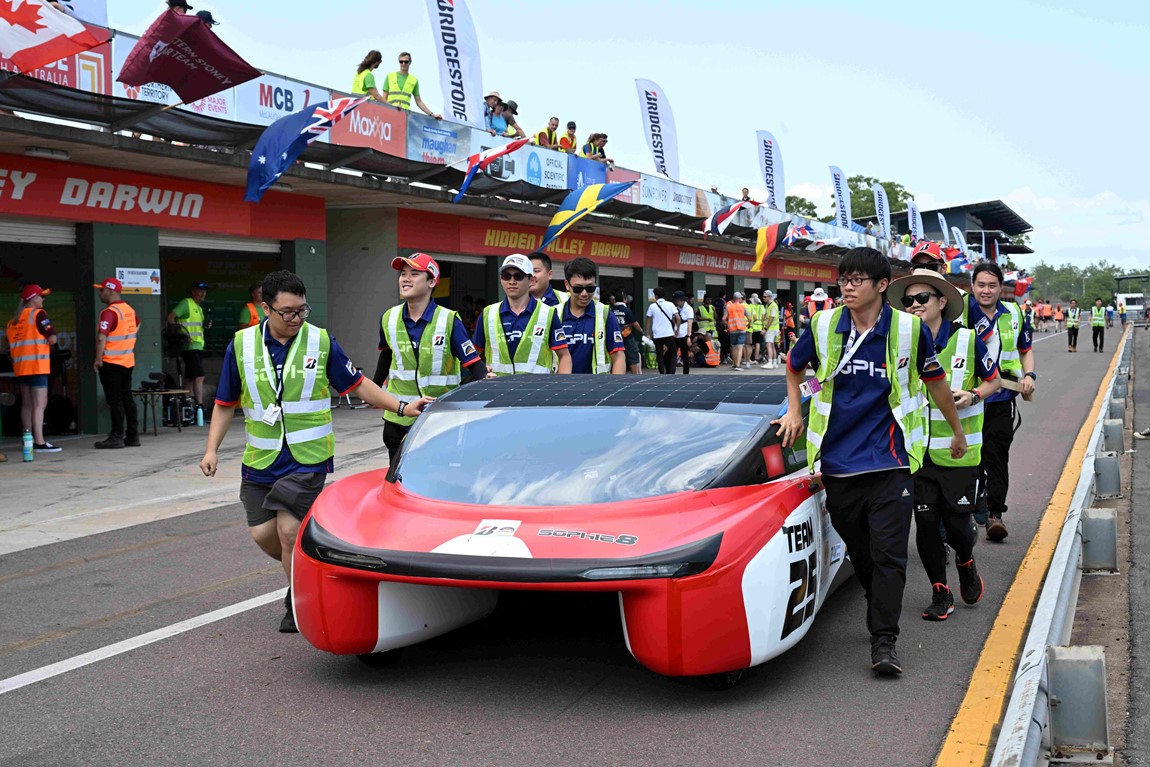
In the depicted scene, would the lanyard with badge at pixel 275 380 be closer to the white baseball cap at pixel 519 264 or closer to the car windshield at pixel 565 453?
the car windshield at pixel 565 453

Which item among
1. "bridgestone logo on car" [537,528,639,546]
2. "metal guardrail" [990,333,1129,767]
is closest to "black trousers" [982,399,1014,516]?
"metal guardrail" [990,333,1129,767]

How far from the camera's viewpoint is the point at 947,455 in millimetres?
6168

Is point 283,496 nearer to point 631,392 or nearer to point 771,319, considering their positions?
point 631,392

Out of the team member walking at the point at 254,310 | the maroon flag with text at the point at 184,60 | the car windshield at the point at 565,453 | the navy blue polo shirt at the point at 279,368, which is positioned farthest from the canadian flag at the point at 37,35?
the car windshield at the point at 565,453

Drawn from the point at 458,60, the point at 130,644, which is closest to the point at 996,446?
the point at 130,644

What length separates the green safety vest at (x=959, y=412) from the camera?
6.21m

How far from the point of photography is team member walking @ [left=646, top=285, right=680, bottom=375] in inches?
866

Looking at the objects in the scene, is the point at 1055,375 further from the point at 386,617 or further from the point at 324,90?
the point at 386,617

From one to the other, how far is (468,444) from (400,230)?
1605 centimetres

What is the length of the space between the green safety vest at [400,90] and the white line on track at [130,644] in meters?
13.7

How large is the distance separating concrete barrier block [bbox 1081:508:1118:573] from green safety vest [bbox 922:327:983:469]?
1.03 meters

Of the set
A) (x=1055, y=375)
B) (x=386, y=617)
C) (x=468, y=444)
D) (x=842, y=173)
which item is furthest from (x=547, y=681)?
(x=842, y=173)

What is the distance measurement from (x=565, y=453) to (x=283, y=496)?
1427 mm

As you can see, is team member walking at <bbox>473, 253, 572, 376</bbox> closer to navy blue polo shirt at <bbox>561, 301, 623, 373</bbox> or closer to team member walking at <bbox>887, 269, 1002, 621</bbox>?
navy blue polo shirt at <bbox>561, 301, 623, 373</bbox>
